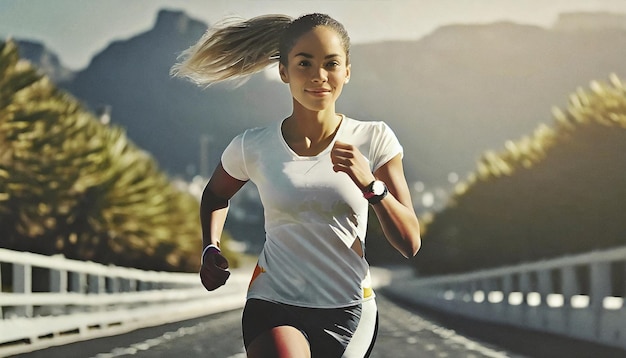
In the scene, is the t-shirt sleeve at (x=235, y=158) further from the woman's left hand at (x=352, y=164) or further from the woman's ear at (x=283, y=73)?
the woman's left hand at (x=352, y=164)

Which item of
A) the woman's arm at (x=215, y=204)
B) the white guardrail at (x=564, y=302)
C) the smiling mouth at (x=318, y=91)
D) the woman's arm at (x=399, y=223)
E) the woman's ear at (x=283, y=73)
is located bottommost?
the white guardrail at (x=564, y=302)

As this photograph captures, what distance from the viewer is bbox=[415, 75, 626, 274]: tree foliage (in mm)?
53603

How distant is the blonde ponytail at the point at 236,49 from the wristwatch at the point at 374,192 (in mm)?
812

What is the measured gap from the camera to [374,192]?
3963 millimetres

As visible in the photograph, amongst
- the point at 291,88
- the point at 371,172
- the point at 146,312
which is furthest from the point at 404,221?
the point at 146,312

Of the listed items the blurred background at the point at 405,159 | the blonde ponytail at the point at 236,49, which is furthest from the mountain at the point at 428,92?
the blonde ponytail at the point at 236,49

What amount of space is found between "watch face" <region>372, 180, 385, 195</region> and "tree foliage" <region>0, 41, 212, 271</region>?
81.7 feet

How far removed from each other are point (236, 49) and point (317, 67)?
567 mm

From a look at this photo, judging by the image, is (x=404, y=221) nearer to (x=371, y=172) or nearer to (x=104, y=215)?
(x=371, y=172)

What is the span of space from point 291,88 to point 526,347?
34.8ft

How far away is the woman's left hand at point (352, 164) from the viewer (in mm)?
3969

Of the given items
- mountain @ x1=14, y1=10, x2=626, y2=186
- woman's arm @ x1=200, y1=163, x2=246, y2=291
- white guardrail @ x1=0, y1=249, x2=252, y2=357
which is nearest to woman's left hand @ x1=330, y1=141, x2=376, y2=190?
woman's arm @ x1=200, y1=163, x2=246, y2=291

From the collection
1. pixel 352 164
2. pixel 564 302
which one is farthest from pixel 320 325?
pixel 564 302

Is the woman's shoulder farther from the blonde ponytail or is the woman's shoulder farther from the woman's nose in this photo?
the blonde ponytail
